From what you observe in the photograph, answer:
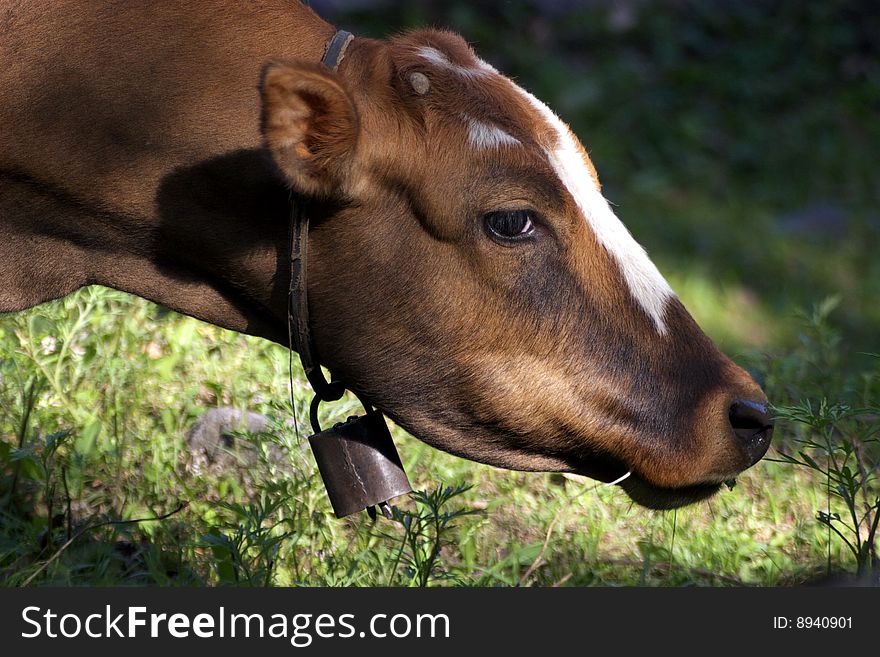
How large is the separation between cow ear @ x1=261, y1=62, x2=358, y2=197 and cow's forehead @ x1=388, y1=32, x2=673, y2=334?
26cm

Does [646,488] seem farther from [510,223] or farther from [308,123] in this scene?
[308,123]

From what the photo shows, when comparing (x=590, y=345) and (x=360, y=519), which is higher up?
(x=590, y=345)

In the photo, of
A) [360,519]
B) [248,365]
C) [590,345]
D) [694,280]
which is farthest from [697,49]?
[590,345]

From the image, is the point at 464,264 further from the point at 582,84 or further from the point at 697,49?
the point at 697,49

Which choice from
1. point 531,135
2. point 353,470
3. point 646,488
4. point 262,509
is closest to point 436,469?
point 262,509

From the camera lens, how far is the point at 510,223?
2.66 meters

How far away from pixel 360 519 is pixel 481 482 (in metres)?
0.51

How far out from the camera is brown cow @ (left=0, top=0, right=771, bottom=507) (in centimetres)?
265

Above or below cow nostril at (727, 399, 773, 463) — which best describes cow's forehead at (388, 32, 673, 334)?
above

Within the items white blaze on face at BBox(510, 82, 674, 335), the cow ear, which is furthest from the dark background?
the cow ear

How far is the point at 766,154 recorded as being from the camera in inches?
296

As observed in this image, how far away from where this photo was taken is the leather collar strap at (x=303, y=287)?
262cm

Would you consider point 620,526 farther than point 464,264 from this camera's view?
Yes

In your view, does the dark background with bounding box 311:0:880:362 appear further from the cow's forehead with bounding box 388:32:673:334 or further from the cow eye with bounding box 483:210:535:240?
the cow eye with bounding box 483:210:535:240
